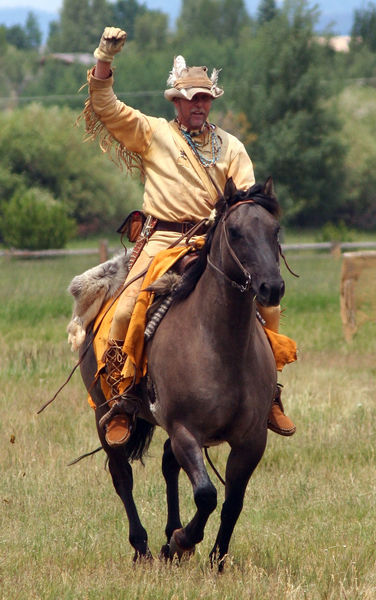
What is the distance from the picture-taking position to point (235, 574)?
5.98 metres

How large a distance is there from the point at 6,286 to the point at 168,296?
14.1 metres

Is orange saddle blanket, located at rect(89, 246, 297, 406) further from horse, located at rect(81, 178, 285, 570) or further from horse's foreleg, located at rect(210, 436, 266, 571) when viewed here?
horse's foreleg, located at rect(210, 436, 266, 571)

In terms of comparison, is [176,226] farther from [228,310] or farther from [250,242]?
[250,242]

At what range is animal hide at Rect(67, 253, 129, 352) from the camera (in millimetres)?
7242

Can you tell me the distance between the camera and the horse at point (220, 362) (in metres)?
5.59

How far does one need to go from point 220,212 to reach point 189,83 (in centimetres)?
123

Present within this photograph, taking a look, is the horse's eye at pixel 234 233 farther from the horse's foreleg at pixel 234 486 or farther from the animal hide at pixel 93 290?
the animal hide at pixel 93 290

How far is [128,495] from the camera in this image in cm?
704

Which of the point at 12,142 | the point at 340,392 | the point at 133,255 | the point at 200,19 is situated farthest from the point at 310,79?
the point at 200,19

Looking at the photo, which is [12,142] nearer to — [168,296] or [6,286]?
[6,286]

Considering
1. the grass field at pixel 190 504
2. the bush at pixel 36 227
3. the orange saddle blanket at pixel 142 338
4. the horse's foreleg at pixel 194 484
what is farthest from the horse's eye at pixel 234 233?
the bush at pixel 36 227

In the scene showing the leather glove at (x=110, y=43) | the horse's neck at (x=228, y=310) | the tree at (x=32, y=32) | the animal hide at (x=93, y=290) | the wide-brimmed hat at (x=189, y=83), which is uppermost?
the leather glove at (x=110, y=43)

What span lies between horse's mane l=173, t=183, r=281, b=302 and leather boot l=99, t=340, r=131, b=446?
0.66 metres

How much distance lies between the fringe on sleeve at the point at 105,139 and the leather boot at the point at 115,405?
4.12 feet
